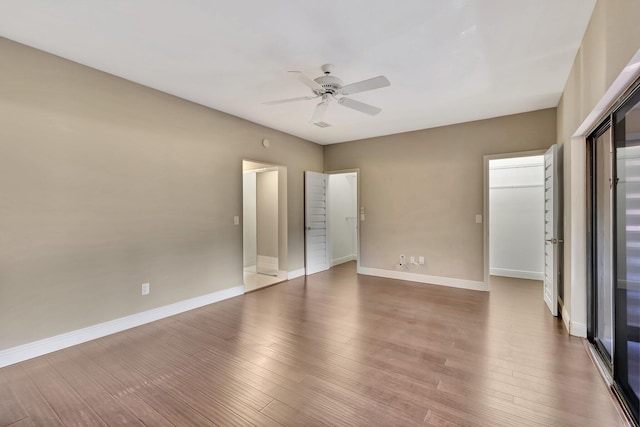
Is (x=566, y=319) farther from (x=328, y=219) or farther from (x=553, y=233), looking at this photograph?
(x=328, y=219)

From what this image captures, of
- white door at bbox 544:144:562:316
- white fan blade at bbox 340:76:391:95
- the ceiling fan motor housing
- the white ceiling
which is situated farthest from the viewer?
white door at bbox 544:144:562:316

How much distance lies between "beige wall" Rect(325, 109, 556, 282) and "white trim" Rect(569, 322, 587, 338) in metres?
1.71

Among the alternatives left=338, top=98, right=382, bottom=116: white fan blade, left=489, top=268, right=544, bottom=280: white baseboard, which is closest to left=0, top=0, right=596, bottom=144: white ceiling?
left=338, top=98, right=382, bottom=116: white fan blade

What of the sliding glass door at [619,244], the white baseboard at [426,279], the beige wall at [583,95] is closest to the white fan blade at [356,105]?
the beige wall at [583,95]

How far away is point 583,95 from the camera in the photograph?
8.13 feet

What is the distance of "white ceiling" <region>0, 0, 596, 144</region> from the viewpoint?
81.7 inches

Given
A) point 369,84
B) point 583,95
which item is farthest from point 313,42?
point 583,95

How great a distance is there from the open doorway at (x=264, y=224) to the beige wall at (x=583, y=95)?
13.3 feet

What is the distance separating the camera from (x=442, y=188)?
197 inches

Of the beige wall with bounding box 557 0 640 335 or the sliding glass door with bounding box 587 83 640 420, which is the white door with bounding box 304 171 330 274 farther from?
the sliding glass door with bounding box 587 83 640 420

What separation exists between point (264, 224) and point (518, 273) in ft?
16.6

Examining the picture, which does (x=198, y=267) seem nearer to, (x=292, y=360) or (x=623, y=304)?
(x=292, y=360)

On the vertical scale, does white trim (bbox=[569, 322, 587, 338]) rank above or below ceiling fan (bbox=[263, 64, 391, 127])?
below

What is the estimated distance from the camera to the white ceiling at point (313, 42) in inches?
81.7
